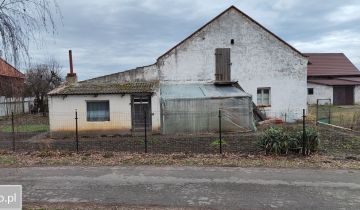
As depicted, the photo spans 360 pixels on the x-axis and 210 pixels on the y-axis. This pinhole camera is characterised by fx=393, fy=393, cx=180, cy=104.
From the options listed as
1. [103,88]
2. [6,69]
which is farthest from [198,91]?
[6,69]

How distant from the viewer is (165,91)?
23188mm

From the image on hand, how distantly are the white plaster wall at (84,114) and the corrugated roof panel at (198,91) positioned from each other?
240cm

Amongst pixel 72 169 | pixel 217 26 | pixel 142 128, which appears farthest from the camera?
pixel 217 26

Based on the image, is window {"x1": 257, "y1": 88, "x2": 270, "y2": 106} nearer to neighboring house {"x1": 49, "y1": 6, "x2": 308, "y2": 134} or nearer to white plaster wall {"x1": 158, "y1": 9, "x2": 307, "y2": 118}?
neighboring house {"x1": 49, "y1": 6, "x2": 308, "y2": 134}

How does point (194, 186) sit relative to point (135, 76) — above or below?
below

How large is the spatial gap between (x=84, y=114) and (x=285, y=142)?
1224 centimetres

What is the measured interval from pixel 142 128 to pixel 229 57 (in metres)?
8.18

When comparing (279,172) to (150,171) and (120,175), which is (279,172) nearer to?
(150,171)

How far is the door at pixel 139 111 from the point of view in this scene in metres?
21.5

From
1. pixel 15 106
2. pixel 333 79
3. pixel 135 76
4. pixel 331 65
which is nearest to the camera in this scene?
pixel 135 76

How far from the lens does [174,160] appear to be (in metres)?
11.9

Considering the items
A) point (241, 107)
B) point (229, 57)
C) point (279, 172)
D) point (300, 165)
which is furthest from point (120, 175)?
point (229, 57)

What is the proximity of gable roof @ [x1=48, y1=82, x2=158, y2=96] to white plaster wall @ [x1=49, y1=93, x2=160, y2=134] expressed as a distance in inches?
11.0

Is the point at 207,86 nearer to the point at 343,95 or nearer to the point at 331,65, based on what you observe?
the point at 343,95
